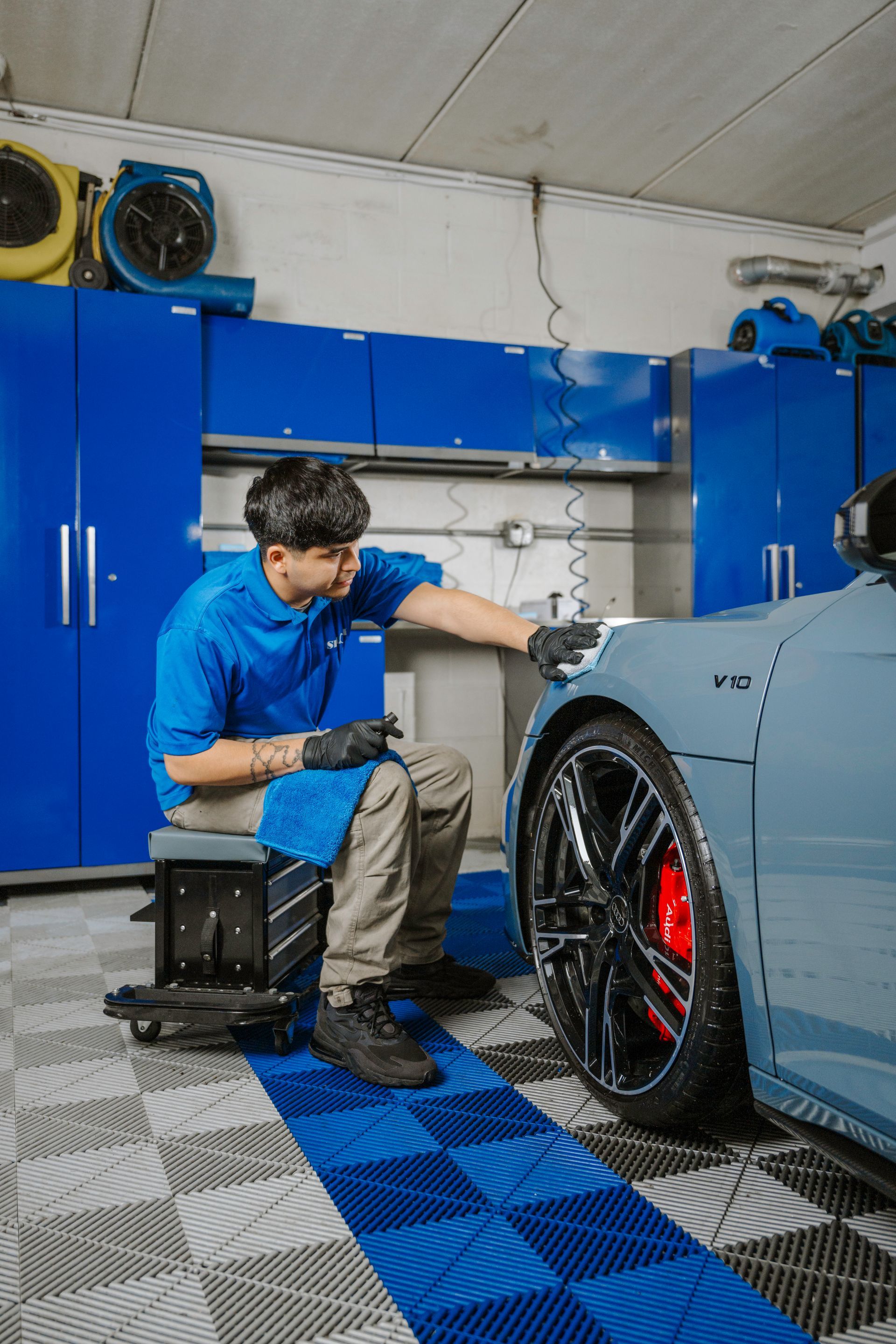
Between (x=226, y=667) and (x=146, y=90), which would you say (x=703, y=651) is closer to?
(x=226, y=667)

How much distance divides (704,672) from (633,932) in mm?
449

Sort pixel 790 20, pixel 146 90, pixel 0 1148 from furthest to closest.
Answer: pixel 146 90
pixel 790 20
pixel 0 1148

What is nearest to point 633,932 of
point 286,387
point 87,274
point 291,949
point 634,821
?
point 634,821

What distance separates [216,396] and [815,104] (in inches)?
114

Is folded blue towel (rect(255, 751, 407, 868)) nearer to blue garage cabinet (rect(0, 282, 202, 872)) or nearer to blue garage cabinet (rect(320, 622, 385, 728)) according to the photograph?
blue garage cabinet (rect(0, 282, 202, 872))

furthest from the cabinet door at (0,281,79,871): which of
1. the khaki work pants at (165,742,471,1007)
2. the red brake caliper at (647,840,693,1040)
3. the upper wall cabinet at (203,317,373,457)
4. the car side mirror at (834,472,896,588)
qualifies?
the car side mirror at (834,472,896,588)

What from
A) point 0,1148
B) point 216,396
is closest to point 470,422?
point 216,396

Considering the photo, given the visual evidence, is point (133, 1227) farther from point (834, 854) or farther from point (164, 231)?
point (164, 231)

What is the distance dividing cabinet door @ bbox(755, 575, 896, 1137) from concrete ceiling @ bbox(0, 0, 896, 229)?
10.8 feet

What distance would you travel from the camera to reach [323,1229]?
1320mm

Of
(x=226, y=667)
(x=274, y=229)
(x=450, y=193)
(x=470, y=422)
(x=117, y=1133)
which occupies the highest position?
(x=450, y=193)

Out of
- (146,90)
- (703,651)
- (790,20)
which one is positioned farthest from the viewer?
(146,90)

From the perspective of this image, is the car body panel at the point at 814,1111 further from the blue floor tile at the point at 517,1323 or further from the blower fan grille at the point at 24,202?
the blower fan grille at the point at 24,202

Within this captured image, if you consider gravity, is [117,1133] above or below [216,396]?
below
